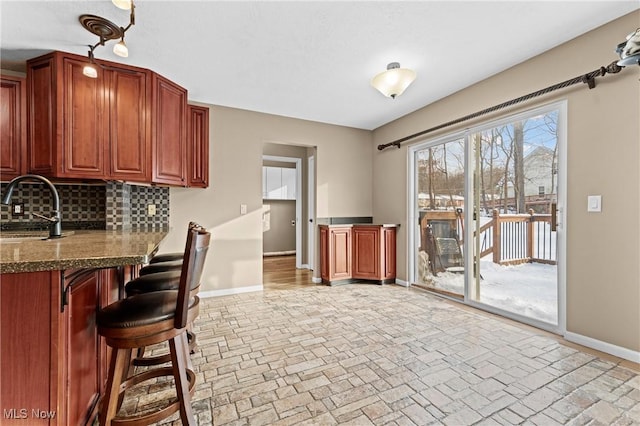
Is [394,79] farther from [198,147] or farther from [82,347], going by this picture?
[82,347]

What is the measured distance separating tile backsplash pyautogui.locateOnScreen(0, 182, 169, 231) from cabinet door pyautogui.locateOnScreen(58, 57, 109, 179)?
0.41m

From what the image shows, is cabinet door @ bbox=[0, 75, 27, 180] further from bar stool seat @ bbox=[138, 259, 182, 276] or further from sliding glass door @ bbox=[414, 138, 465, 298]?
sliding glass door @ bbox=[414, 138, 465, 298]

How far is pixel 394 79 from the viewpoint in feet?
8.38

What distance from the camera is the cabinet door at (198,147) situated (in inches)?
135

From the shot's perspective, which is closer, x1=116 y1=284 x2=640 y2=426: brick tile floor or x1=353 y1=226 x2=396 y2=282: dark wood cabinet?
x1=116 y1=284 x2=640 y2=426: brick tile floor

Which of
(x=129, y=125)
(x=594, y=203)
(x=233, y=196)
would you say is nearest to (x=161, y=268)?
(x=129, y=125)

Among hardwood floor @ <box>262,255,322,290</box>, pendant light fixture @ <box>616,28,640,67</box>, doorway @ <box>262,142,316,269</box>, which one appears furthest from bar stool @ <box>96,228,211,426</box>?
doorway @ <box>262,142,316,269</box>

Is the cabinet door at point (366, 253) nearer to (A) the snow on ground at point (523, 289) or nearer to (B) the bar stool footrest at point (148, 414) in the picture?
(A) the snow on ground at point (523, 289)

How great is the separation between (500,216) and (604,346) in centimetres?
136

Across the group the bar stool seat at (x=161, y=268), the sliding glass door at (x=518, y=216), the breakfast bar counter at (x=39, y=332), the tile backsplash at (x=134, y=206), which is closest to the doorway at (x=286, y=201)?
the tile backsplash at (x=134, y=206)

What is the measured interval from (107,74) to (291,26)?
1.88 metres

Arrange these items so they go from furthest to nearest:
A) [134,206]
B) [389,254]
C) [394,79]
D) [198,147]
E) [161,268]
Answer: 1. [389,254]
2. [198,147]
3. [134,206]
4. [394,79]
5. [161,268]

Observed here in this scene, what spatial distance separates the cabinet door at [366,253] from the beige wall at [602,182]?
2.28 m

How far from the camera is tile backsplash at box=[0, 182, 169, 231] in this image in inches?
114
